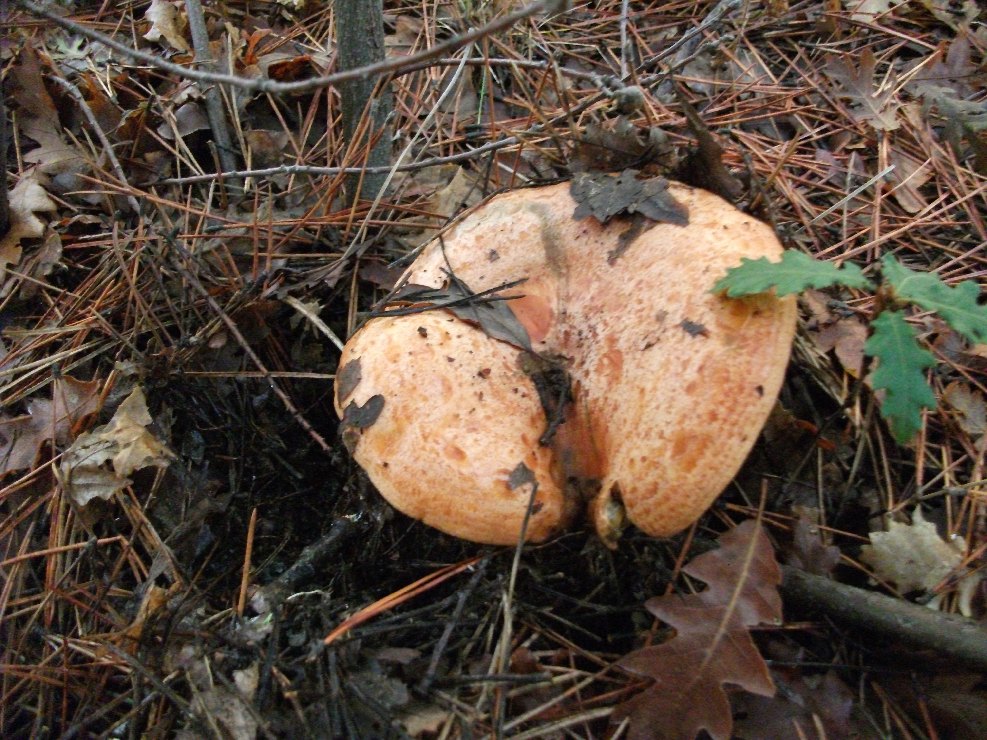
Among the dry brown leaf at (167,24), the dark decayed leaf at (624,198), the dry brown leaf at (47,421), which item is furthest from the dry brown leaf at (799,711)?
the dry brown leaf at (167,24)

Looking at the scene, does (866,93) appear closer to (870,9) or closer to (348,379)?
(870,9)

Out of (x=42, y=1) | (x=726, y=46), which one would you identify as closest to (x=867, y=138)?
(x=726, y=46)

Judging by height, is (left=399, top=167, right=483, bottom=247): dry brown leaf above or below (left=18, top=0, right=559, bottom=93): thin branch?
below

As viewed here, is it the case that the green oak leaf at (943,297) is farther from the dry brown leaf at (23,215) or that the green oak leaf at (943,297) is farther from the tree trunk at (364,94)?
the dry brown leaf at (23,215)

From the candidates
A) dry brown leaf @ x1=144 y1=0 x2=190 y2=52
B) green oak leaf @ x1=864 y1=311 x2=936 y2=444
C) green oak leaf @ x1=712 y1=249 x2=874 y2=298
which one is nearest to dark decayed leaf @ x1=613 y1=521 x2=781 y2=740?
green oak leaf @ x1=864 y1=311 x2=936 y2=444

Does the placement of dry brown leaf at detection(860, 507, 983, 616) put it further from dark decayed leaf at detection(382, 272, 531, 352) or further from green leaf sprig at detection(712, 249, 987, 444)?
dark decayed leaf at detection(382, 272, 531, 352)

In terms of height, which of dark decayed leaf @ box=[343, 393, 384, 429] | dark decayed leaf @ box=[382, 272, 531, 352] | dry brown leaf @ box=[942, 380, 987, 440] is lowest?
dry brown leaf @ box=[942, 380, 987, 440]
